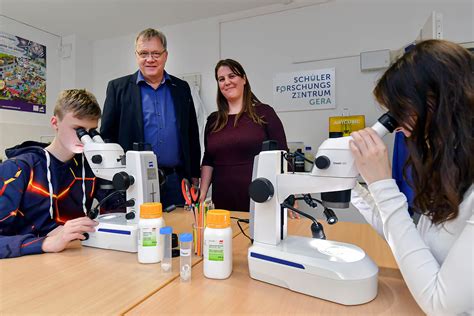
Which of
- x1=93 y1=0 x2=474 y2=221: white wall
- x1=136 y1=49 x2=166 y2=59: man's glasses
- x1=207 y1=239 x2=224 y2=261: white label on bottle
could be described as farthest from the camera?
x1=93 y1=0 x2=474 y2=221: white wall

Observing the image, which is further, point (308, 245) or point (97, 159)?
point (97, 159)

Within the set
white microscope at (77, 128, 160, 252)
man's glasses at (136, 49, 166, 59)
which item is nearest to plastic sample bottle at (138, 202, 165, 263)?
white microscope at (77, 128, 160, 252)

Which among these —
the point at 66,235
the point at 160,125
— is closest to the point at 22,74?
the point at 160,125

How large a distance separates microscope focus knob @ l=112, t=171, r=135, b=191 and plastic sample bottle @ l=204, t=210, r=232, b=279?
14.1 inches

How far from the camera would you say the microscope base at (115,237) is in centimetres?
93

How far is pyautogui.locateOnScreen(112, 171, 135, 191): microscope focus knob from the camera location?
37.2 inches

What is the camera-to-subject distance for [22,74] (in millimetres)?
3258

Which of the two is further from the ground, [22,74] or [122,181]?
[22,74]

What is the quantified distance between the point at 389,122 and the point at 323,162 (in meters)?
0.16

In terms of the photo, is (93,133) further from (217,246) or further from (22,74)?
(22,74)

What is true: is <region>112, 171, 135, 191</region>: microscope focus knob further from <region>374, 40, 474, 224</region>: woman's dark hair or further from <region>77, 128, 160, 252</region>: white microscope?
<region>374, 40, 474, 224</region>: woman's dark hair

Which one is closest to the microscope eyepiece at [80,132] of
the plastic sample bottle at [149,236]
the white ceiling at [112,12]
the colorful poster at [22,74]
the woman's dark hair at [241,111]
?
the plastic sample bottle at [149,236]

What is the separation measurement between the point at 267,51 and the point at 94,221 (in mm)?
2549

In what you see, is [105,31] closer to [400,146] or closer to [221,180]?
[221,180]
